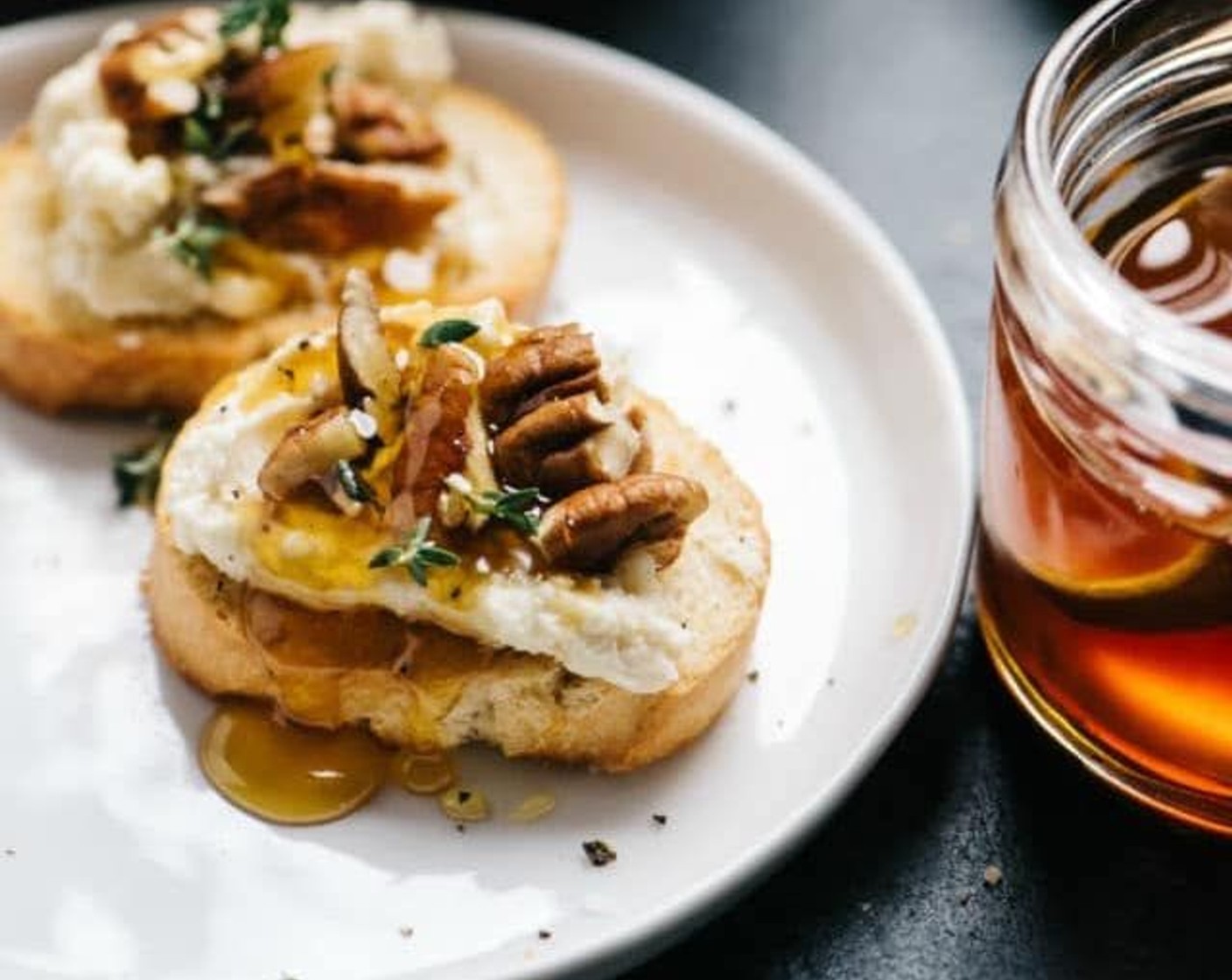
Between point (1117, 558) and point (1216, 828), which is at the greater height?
point (1117, 558)

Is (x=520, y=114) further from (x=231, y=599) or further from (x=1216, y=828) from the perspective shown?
(x=1216, y=828)

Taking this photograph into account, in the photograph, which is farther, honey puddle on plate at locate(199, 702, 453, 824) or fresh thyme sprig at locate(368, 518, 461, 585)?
honey puddle on plate at locate(199, 702, 453, 824)

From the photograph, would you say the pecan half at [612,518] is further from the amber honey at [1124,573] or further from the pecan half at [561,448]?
the amber honey at [1124,573]

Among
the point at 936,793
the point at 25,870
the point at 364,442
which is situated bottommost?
the point at 25,870

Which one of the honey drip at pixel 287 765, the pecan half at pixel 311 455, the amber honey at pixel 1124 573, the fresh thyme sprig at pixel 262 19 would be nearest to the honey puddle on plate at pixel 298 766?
the honey drip at pixel 287 765

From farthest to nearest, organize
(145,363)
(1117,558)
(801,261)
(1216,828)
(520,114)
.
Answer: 1. (520,114)
2. (801,261)
3. (145,363)
4. (1216,828)
5. (1117,558)

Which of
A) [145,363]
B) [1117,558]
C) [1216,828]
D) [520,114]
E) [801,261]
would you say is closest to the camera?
[1117,558]

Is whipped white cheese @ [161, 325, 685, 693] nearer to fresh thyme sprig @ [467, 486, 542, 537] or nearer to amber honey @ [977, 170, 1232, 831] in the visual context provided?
fresh thyme sprig @ [467, 486, 542, 537]

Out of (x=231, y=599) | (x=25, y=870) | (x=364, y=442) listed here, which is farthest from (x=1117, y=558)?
(x=25, y=870)

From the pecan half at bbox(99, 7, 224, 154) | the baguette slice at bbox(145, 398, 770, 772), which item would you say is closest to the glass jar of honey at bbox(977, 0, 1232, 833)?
the baguette slice at bbox(145, 398, 770, 772)
